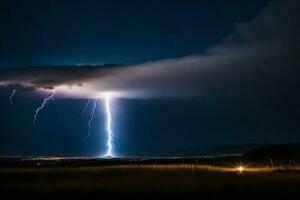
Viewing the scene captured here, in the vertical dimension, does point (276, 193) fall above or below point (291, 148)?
below

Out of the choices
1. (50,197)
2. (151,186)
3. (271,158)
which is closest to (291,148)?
A: (271,158)

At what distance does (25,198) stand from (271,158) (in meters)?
82.0

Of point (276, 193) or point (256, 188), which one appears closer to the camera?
point (276, 193)

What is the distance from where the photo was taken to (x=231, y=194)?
31609 mm

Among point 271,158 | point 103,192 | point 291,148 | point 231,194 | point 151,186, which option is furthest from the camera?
point 291,148

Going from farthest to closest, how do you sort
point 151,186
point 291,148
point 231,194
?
1. point 291,148
2. point 151,186
3. point 231,194

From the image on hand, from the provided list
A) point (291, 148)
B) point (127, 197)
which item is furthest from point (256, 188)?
point (291, 148)

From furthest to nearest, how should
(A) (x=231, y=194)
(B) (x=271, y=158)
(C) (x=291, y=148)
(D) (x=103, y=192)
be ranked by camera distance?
(C) (x=291, y=148), (B) (x=271, y=158), (D) (x=103, y=192), (A) (x=231, y=194)

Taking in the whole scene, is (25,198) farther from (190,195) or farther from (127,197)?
(190,195)

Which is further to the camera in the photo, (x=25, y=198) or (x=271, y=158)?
(x=271, y=158)

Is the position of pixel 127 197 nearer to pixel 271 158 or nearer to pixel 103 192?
pixel 103 192

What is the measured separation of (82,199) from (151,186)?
8.73 meters

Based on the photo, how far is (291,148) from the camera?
411ft

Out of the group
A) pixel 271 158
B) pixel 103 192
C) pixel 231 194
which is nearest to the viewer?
pixel 231 194
